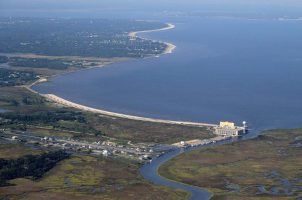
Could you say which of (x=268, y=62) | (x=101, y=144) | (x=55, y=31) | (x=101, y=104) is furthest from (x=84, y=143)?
(x=55, y=31)

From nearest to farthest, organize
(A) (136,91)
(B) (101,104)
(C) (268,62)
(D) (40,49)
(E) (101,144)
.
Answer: (E) (101,144)
(B) (101,104)
(A) (136,91)
(C) (268,62)
(D) (40,49)

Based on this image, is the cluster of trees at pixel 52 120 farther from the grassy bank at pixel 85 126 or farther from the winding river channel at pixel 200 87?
the winding river channel at pixel 200 87

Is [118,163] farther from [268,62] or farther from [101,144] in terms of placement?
[268,62]

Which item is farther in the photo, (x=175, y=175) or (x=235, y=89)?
(x=235, y=89)

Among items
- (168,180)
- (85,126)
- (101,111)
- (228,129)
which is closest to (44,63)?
(101,111)

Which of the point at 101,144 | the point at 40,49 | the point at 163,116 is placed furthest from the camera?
the point at 40,49

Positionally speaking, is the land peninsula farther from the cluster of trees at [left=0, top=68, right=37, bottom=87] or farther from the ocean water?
the ocean water
